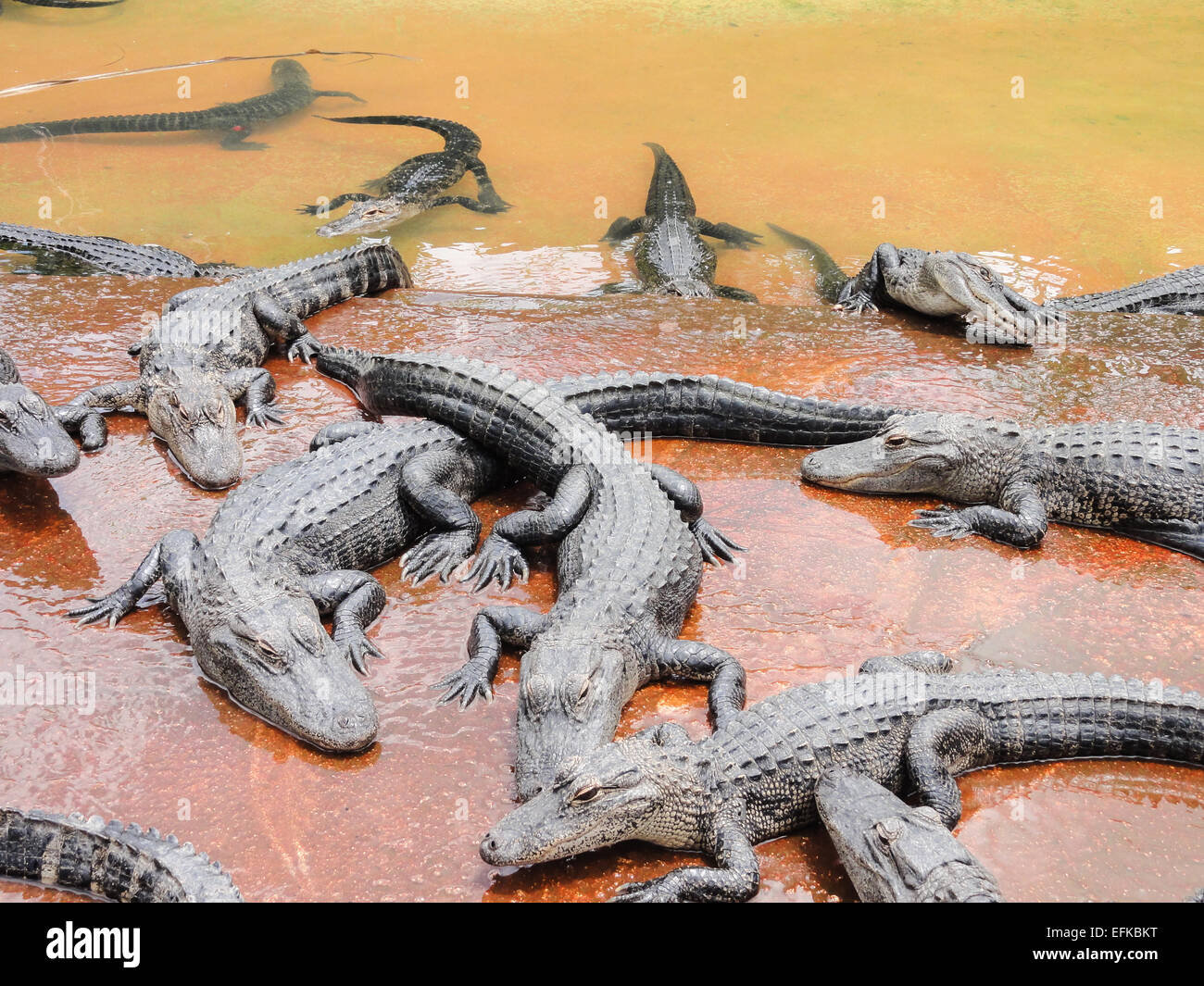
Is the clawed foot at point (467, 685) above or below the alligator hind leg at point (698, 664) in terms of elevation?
below

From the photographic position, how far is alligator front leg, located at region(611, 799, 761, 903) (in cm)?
286

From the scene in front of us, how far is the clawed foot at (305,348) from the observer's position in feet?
20.8

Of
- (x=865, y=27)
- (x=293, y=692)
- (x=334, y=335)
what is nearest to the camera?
(x=293, y=692)

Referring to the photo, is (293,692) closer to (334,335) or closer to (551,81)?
(334,335)

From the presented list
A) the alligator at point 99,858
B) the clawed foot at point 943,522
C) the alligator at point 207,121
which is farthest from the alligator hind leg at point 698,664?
the alligator at point 207,121

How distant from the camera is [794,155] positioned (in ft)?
35.7

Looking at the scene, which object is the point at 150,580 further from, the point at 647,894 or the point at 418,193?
the point at 418,193

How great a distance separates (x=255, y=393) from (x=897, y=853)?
172 inches

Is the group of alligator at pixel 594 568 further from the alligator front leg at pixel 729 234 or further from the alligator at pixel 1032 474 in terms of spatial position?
the alligator front leg at pixel 729 234

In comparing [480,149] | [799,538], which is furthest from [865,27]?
[799,538]

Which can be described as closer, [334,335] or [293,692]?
[293,692]

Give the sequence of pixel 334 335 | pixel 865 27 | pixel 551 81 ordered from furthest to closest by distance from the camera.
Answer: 1. pixel 865 27
2. pixel 551 81
3. pixel 334 335

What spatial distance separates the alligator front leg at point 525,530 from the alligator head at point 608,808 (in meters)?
1.43
